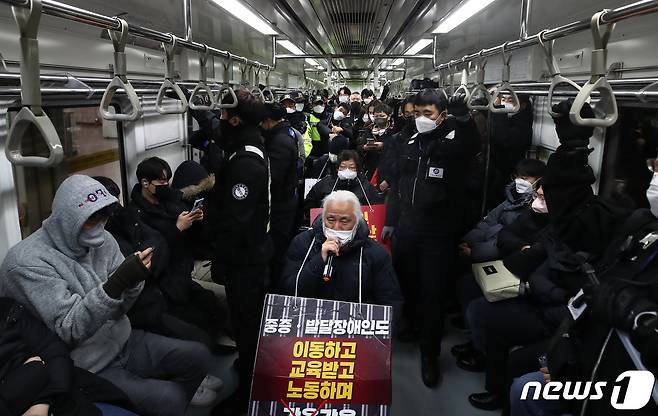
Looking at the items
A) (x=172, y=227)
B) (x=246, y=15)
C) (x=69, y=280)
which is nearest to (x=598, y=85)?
(x=69, y=280)

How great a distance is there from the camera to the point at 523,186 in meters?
3.56

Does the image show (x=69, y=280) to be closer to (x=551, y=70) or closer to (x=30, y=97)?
(x=30, y=97)

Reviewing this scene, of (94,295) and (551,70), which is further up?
(551,70)

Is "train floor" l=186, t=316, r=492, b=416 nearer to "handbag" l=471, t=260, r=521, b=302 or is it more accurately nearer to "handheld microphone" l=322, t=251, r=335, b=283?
"handbag" l=471, t=260, r=521, b=302

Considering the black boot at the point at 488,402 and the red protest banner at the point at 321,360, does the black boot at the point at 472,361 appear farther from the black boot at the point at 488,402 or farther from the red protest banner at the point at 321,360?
the red protest banner at the point at 321,360

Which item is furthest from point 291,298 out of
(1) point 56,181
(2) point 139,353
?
(1) point 56,181

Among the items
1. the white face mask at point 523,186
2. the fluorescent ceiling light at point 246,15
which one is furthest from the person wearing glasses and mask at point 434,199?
the fluorescent ceiling light at point 246,15

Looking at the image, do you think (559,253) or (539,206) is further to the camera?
(539,206)

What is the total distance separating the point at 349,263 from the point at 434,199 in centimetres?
101

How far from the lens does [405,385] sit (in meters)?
3.47

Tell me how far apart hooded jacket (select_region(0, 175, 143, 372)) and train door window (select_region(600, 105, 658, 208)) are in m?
3.01

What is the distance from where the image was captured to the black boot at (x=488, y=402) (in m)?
3.18

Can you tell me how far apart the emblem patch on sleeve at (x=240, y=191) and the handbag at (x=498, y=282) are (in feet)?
5.58

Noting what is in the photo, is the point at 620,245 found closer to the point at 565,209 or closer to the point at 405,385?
the point at 565,209
